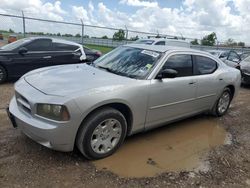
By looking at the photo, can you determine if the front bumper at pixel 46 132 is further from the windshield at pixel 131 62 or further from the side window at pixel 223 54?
the side window at pixel 223 54

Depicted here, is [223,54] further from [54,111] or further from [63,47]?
[54,111]

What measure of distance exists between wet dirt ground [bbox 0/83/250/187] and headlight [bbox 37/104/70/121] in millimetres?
704

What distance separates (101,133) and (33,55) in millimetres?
5659

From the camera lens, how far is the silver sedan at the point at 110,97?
347 centimetres

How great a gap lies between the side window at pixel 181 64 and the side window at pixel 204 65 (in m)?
0.22

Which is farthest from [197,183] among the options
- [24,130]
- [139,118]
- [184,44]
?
[184,44]

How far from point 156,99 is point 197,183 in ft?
4.70

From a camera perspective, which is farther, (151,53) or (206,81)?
(206,81)

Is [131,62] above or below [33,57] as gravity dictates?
above

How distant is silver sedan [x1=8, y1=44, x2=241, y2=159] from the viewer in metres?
Answer: 3.47

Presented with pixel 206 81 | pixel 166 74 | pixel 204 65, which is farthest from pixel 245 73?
pixel 166 74

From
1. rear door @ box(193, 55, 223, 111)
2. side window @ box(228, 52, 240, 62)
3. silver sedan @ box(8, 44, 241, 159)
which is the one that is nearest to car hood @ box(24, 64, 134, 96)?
silver sedan @ box(8, 44, 241, 159)

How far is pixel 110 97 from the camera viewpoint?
378 cm

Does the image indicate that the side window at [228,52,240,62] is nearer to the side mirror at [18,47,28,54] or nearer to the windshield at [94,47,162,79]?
the side mirror at [18,47,28,54]
